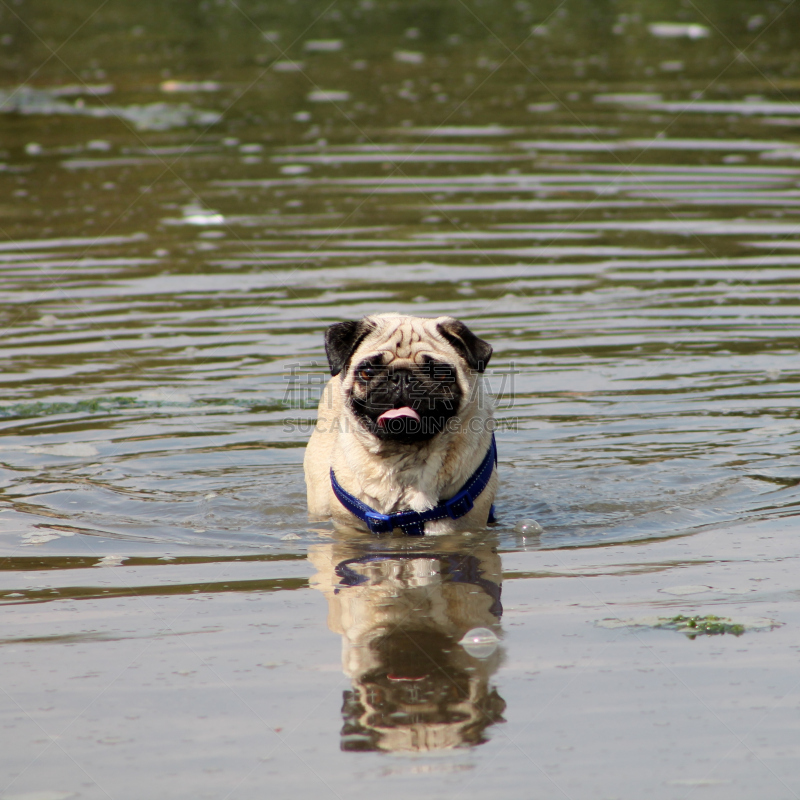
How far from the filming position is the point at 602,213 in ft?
50.7

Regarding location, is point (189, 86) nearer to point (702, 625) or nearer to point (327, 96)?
point (327, 96)

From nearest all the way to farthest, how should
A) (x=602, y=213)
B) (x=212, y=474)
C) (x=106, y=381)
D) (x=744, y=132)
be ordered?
(x=212, y=474)
(x=106, y=381)
(x=602, y=213)
(x=744, y=132)

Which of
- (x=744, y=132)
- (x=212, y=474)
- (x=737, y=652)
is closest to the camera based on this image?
(x=737, y=652)

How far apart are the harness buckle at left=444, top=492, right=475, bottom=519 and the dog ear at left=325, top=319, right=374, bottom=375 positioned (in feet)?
3.24

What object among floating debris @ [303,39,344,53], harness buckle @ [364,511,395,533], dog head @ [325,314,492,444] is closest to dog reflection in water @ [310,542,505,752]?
harness buckle @ [364,511,395,533]

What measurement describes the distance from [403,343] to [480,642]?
214 centimetres

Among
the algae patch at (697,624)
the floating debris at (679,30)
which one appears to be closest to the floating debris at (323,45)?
the floating debris at (679,30)

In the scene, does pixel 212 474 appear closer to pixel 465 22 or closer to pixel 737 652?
pixel 737 652

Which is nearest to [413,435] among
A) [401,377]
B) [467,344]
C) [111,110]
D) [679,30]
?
[401,377]

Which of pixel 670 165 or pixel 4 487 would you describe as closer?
pixel 4 487

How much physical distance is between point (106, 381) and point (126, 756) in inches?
240

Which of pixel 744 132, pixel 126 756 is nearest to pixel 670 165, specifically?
pixel 744 132

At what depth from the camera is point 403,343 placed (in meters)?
6.66

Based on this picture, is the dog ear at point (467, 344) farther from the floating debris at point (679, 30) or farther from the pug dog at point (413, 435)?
the floating debris at point (679, 30)
